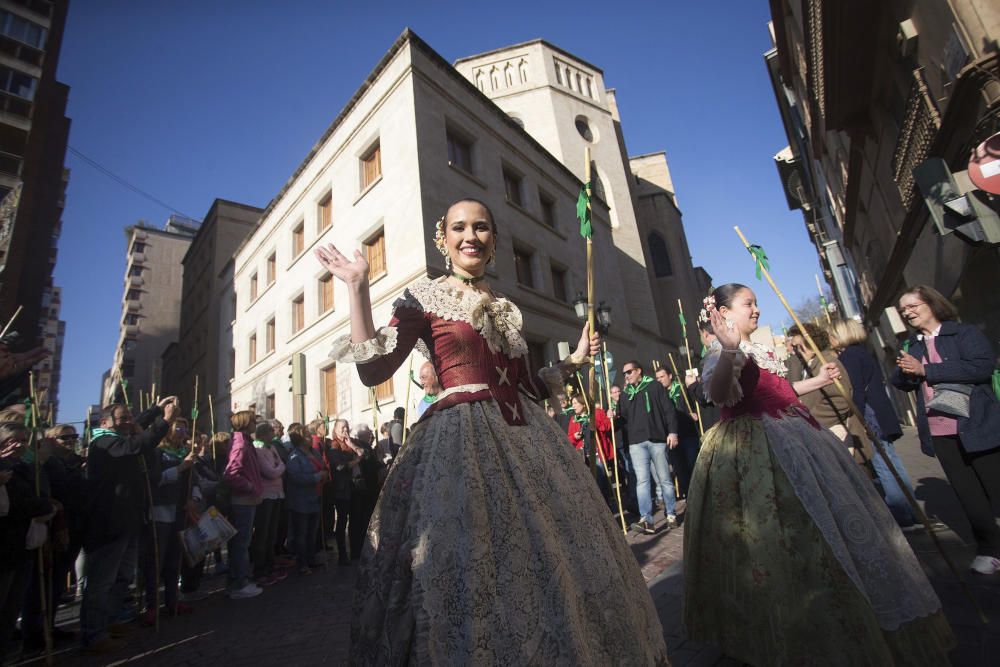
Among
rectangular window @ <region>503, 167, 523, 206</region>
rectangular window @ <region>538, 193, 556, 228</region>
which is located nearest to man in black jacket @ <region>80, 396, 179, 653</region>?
rectangular window @ <region>503, 167, 523, 206</region>

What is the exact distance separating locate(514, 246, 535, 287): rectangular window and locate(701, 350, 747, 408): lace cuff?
1229 centimetres

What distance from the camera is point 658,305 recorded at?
25469 mm

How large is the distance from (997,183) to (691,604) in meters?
6.19

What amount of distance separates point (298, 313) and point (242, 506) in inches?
481

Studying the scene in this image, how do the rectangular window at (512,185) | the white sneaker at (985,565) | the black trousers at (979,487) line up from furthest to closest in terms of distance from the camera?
the rectangular window at (512,185) → the black trousers at (979,487) → the white sneaker at (985,565)

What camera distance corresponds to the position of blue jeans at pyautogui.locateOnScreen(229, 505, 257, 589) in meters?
5.31

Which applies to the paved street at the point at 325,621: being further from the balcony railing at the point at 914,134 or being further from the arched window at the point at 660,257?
the arched window at the point at 660,257

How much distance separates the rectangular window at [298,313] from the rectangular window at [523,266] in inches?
292

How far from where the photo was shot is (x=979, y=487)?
3.32 m

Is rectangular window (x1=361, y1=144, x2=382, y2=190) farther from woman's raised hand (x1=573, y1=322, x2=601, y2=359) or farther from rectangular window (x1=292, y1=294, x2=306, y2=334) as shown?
woman's raised hand (x1=573, y1=322, x2=601, y2=359)

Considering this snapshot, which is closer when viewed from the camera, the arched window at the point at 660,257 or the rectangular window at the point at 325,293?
the rectangular window at the point at 325,293

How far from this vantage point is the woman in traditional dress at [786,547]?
200cm

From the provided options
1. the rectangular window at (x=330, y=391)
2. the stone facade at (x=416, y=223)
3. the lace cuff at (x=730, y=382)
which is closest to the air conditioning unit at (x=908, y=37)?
the lace cuff at (x=730, y=382)

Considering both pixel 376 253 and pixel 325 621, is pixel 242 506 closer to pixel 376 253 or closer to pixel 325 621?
pixel 325 621
